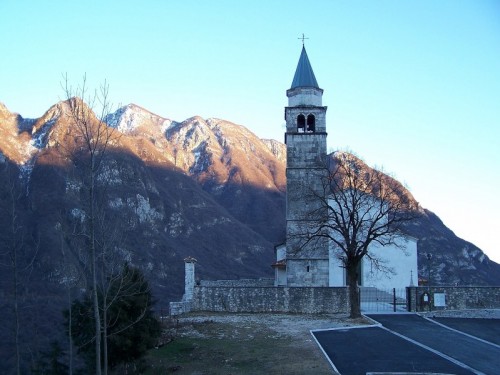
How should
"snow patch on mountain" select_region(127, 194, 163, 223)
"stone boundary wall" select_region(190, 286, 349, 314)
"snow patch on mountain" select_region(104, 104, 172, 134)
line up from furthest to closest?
"snow patch on mountain" select_region(104, 104, 172, 134), "snow patch on mountain" select_region(127, 194, 163, 223), "stone boundary wall" select_region(190, 286, 349, 314)

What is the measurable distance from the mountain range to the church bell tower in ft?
76.0

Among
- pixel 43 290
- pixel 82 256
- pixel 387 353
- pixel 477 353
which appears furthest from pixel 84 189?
pixel 43 290

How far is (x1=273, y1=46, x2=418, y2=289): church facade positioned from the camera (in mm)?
34906

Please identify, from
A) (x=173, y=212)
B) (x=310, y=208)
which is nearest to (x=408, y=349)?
(x=310, y=208)

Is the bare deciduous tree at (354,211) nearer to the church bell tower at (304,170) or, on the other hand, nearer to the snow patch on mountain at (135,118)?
the church bell tower at (304,170)

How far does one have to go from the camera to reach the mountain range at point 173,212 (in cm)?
7212

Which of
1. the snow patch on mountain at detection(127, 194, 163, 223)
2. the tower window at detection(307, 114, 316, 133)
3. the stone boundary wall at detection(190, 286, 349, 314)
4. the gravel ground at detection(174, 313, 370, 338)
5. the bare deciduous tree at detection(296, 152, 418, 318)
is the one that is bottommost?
the gravel ground at detection(174, 313, 370, 338)

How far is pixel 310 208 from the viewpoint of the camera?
116ft

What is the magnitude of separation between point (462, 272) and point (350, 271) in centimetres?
7128

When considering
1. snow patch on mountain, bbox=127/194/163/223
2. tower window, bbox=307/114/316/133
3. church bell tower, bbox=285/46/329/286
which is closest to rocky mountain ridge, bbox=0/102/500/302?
snow patch on mountain, bbox=127/194/163/223

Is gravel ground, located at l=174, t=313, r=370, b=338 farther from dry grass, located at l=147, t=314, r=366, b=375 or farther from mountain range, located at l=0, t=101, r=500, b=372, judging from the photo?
mountain range, located at l=0, t=101, r=500, b=372

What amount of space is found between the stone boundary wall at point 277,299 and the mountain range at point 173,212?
68.6ft

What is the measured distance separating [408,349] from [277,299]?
11.3m

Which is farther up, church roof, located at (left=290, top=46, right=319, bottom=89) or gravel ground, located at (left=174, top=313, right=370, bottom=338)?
church roof, located at (left=290, top=46, right=319, bottom=89)
